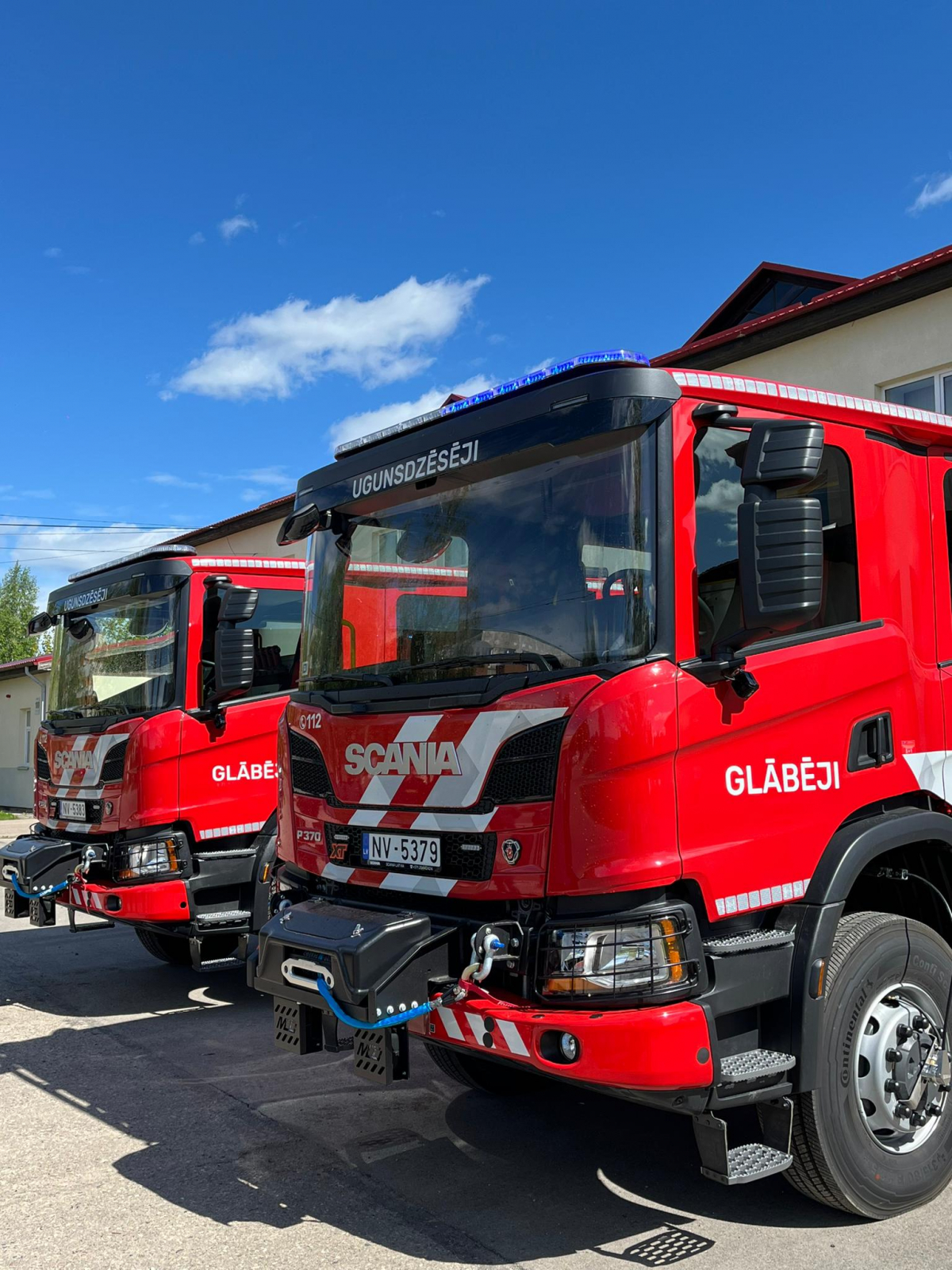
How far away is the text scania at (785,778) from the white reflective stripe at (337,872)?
57.5 inches

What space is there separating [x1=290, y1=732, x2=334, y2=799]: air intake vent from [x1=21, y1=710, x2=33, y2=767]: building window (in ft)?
78.6

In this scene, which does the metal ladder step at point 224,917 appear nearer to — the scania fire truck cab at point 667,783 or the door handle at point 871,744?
the scania fire truck cab at point 667,783

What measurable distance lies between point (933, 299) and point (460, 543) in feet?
25.4

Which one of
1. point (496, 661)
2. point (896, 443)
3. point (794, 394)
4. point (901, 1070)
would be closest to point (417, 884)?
point (496, 661)

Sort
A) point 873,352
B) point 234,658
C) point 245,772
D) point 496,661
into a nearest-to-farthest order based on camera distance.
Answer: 1. point 496,661
2. point 234,658
3. point 245,772
4. point 873,352

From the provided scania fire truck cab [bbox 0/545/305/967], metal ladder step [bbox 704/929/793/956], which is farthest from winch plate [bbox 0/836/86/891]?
metal ladder step [bbox 704/929/793/956]

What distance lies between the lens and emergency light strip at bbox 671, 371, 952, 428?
11.9 ft

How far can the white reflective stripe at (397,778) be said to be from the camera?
381cm

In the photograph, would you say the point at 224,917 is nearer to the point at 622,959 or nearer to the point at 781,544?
the point at 622,959

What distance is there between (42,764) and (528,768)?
17.4 feet

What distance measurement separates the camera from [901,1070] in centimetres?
376

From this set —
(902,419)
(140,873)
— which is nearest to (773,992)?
(902,419)

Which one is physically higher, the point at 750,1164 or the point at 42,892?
the point at 42,892

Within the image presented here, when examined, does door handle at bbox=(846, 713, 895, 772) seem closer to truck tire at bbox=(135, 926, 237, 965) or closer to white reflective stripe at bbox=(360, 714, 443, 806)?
white reflective stripe at bbox=(360, 714, 443, 806)
